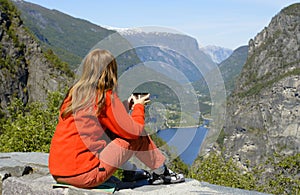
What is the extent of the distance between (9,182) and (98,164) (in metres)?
1.61

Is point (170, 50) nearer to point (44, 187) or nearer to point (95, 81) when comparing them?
point (95, 81)

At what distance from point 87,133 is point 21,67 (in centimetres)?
5159

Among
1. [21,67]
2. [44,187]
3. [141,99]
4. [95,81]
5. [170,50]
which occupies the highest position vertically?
[170,50]

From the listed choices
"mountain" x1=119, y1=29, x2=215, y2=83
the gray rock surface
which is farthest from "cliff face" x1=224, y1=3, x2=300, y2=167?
"mountain" x1=119, y1=29, x2=215, y2=83

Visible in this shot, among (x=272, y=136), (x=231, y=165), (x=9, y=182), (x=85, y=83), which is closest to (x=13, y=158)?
(x=9, y=182)

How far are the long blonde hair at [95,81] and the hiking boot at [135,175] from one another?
55.2 inches

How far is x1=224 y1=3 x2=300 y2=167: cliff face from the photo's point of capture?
15950 cm

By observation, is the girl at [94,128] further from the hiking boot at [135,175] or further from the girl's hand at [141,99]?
the hiking boot at [135,175]

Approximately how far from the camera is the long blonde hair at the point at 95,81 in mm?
4301

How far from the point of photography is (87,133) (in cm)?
441

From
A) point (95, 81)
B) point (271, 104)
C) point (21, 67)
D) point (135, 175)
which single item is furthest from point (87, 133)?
point (271, 104)

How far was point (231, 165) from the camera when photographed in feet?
41.1

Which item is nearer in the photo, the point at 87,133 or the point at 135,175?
the point at 87,133

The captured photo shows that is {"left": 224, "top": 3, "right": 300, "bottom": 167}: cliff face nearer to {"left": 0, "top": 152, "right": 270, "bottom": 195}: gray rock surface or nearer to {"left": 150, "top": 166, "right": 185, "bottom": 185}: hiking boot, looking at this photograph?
{"left": 0, "top": 152, "right": 270, "bottom": 195}: gray rock surface
